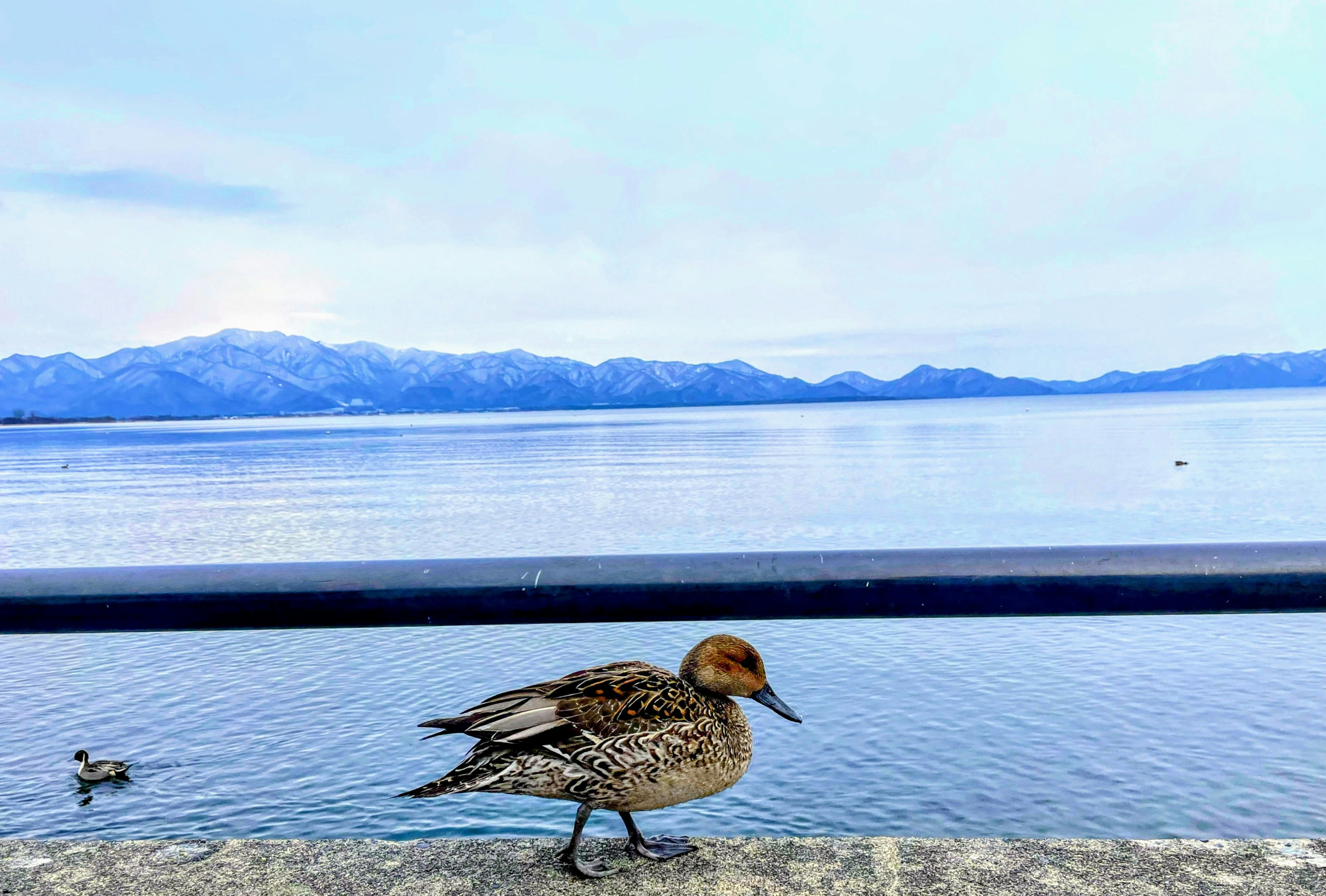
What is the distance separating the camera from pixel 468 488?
52188 millimetres

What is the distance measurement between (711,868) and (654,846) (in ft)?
0.58

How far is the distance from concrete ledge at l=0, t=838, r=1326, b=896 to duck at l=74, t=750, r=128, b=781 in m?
11.2

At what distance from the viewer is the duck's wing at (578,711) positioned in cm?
221

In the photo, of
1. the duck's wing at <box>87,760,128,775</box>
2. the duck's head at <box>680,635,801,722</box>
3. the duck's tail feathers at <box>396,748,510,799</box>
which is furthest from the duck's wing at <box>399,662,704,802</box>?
the duck's wing at <box>87,760,128,775</box>

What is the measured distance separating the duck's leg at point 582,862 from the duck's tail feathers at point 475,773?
243mm

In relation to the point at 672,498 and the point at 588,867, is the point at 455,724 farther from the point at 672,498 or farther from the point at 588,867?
the point at 672,498

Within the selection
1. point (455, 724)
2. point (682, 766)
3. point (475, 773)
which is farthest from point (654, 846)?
point (455, 724)

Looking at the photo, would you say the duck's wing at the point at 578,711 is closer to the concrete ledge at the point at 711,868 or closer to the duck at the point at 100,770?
the concrete ledge at the point at 711,868

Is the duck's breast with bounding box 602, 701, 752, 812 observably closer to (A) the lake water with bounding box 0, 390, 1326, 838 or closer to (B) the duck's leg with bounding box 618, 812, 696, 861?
(B) the duck's leg with bounding box 618, 812, 696, 861

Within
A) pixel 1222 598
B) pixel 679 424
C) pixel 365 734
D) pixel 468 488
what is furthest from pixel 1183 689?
pixel 679 424

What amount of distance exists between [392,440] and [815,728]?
420 feet

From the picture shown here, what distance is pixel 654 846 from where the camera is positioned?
2586 mm

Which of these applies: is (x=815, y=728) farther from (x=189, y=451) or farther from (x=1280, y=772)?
(x=189, y=451)

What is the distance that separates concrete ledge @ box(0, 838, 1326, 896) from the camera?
92.3 inches
